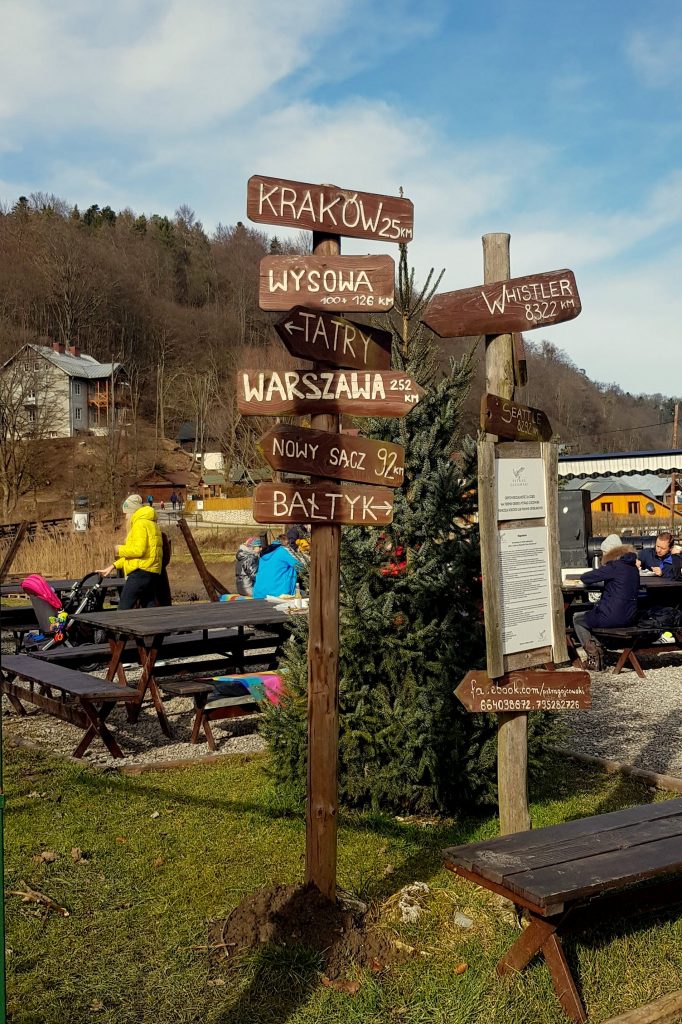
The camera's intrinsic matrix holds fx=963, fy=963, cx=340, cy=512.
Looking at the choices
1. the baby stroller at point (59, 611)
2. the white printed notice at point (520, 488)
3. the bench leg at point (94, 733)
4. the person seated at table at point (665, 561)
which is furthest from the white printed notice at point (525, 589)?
the person seated at table at point (665, 561)

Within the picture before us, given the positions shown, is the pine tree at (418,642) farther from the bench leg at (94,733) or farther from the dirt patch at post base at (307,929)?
the bench leg at (94,733)

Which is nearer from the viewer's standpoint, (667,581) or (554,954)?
(554,954)

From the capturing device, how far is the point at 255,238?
10700cm

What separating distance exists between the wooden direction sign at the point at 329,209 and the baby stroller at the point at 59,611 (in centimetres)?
647

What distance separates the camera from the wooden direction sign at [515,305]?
4152mm

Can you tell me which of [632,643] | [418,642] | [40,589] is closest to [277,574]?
[40,589]

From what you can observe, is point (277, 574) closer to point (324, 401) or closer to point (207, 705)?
point (207, 705)

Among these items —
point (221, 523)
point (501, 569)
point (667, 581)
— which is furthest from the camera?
point (221, 523)

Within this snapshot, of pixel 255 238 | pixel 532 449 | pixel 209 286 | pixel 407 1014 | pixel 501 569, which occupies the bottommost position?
pixel 407 1014

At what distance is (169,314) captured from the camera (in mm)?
92188

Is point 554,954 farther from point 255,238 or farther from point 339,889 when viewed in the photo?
point 255,238

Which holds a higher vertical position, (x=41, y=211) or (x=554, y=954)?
(x=41, y=211)

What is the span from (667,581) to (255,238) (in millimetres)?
101094

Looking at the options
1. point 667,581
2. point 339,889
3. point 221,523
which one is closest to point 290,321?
point 339,889
